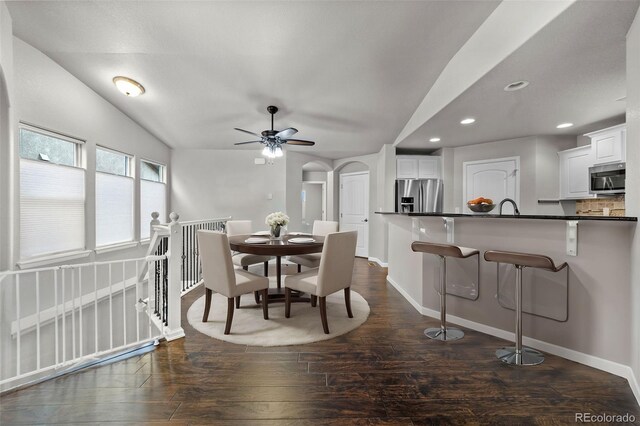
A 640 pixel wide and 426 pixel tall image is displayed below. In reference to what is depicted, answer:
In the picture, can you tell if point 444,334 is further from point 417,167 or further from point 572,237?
point 417,167

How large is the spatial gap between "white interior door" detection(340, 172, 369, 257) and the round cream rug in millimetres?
2949

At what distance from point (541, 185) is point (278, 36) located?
4431mm

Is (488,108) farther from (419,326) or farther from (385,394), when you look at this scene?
(385,394)

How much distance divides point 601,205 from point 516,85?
9.50 ft

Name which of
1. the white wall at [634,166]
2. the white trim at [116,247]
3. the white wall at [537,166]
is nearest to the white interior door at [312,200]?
the white trim at [116,247]

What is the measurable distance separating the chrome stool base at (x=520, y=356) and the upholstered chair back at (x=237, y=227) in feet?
11.3

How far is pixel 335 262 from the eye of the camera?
8.02 ft

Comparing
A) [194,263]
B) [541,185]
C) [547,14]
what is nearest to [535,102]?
[547,14]

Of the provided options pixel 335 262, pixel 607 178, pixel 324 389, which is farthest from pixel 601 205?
pixel 324 389

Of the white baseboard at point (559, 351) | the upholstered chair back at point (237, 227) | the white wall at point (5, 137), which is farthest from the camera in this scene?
the upholstered chair back at point (237, 227)

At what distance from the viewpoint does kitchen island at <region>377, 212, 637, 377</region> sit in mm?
1786

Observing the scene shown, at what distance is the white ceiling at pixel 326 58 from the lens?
74.7 inches

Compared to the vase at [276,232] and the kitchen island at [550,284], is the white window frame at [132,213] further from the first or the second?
the kitchen island at [550,284]

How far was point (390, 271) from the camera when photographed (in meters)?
3.96
